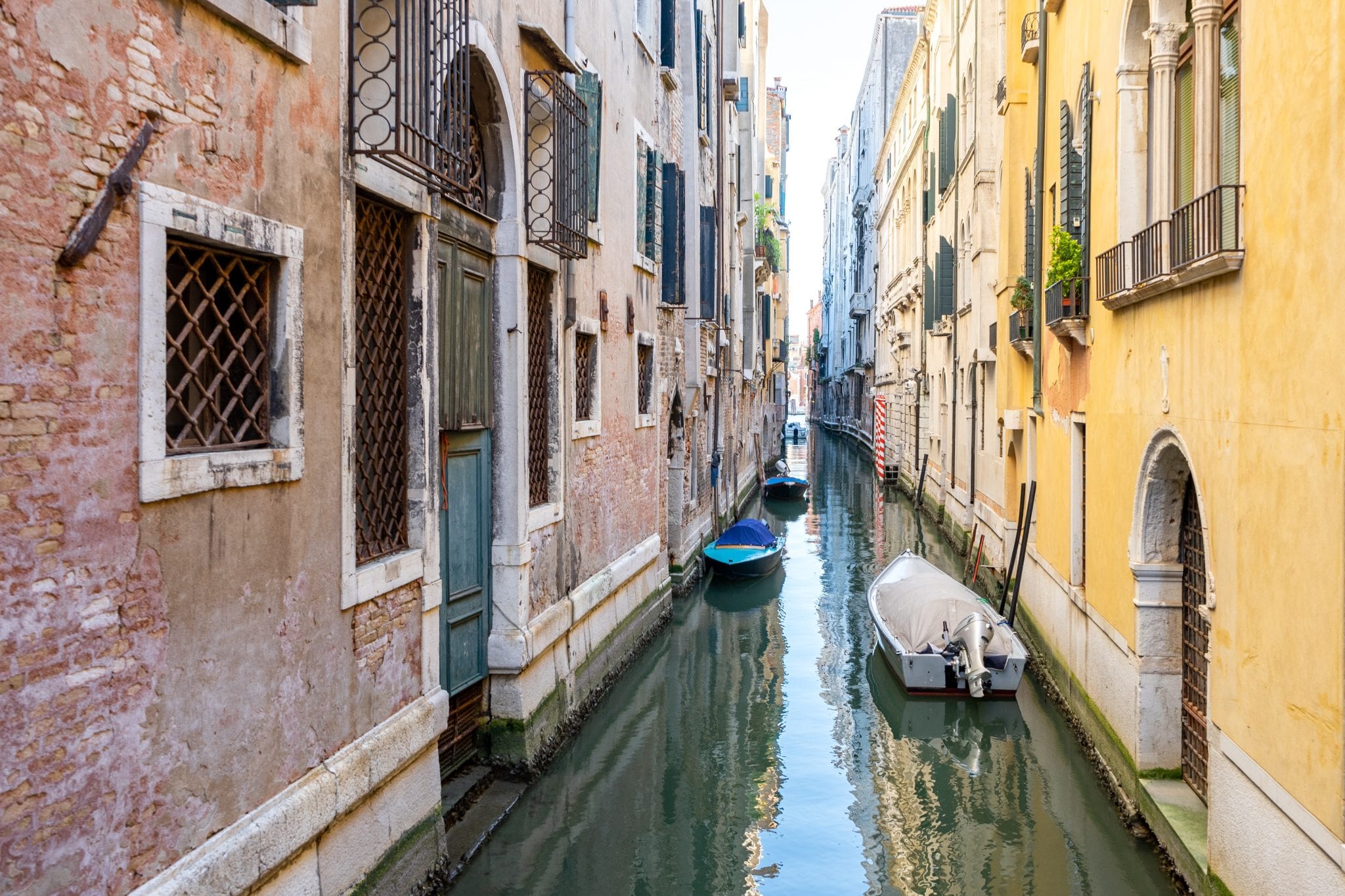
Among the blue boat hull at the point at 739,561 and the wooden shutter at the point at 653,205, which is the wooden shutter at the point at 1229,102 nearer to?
the wooden shutter at the point at 653,205

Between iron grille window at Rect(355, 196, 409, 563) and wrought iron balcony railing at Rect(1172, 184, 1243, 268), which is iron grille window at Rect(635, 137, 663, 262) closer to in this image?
iron grille window at Rect(355, 196, 409, 563)

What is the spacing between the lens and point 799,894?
6.48m

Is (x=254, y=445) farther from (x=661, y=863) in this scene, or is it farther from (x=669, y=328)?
(x=669, y=328)

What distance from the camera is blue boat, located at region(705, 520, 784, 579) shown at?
54.6ft

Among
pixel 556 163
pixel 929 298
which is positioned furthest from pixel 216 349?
pixel 929 298

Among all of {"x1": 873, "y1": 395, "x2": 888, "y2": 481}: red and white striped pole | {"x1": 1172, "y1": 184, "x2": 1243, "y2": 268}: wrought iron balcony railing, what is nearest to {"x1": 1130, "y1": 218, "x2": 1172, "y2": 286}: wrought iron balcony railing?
{"x1": 1172, "y1": 184, "x2": 1243, "y2": 268}: wrought iron balcony railing

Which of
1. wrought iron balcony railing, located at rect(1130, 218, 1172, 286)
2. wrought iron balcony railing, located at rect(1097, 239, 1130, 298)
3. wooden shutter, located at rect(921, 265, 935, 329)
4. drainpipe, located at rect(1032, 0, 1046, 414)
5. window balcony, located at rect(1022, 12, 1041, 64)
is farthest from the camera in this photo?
wooden shutter, located at rect(921, 265, 935, 329)

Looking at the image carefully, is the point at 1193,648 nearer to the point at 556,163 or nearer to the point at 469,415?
the point at 469,415

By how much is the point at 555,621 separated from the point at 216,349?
4.73 m

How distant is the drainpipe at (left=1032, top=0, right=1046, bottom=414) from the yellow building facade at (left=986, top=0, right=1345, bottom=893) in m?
0.09

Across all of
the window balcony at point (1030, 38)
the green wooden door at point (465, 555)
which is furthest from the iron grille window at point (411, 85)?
the window balcony at point (1030, 38)

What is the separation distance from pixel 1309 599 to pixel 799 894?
3.38m

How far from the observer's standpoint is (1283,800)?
15.0 ft

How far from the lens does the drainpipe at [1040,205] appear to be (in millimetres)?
10961
